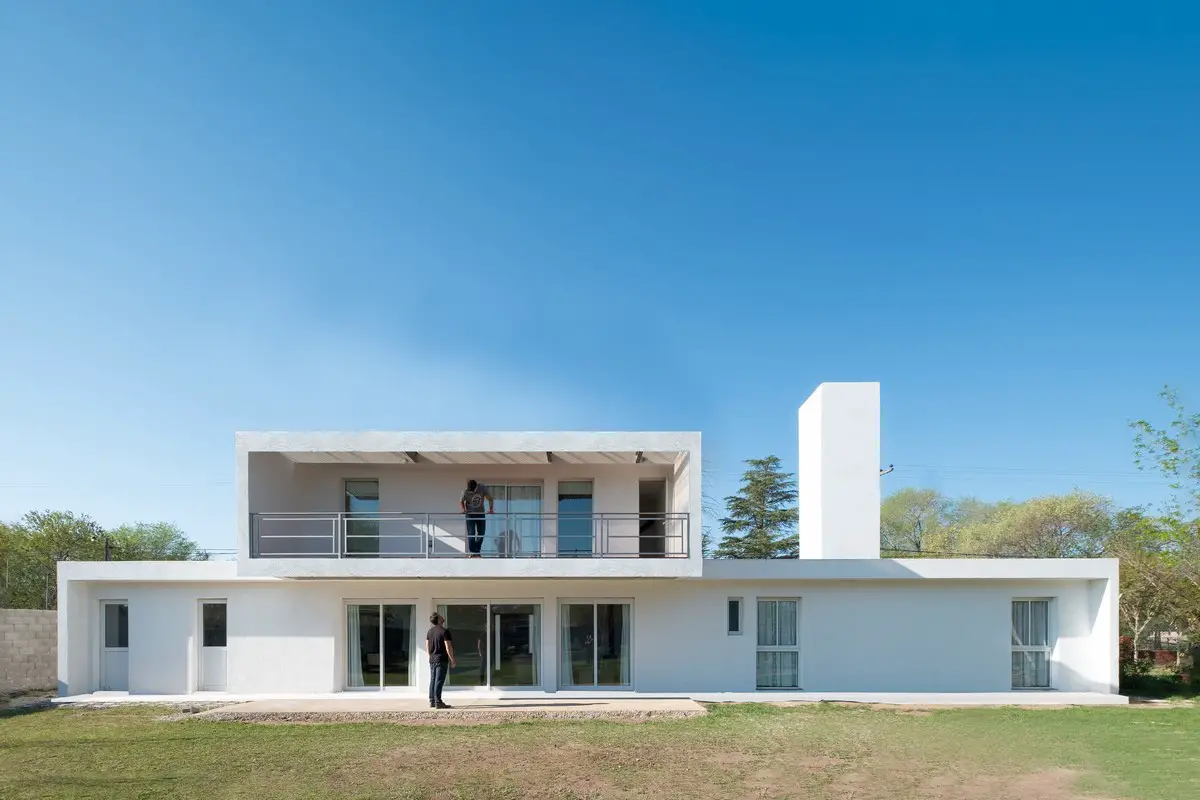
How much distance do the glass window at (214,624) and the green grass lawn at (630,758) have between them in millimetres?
2916

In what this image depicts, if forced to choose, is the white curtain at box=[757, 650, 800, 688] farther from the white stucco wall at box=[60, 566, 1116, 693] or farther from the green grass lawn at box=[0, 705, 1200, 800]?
the green grass lawn at box=[0, 705, 1200, 800]

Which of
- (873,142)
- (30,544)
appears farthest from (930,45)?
(30,544)

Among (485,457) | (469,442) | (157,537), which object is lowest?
(157,537)

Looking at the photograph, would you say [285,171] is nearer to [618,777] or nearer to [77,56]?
[77,56]

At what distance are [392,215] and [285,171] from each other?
2.98 metres

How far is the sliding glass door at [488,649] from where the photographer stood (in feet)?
56.5

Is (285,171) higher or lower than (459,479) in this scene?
higher

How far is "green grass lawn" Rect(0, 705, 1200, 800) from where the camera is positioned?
9273mm

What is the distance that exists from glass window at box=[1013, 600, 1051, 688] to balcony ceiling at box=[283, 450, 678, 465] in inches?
302

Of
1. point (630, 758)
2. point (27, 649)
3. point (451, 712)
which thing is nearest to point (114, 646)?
point (27, 649)

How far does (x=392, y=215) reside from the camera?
20.9 metres

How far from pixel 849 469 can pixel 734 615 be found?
4.26m

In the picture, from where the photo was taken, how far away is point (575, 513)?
1877 cm

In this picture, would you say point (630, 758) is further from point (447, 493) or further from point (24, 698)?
point (24, 698)
